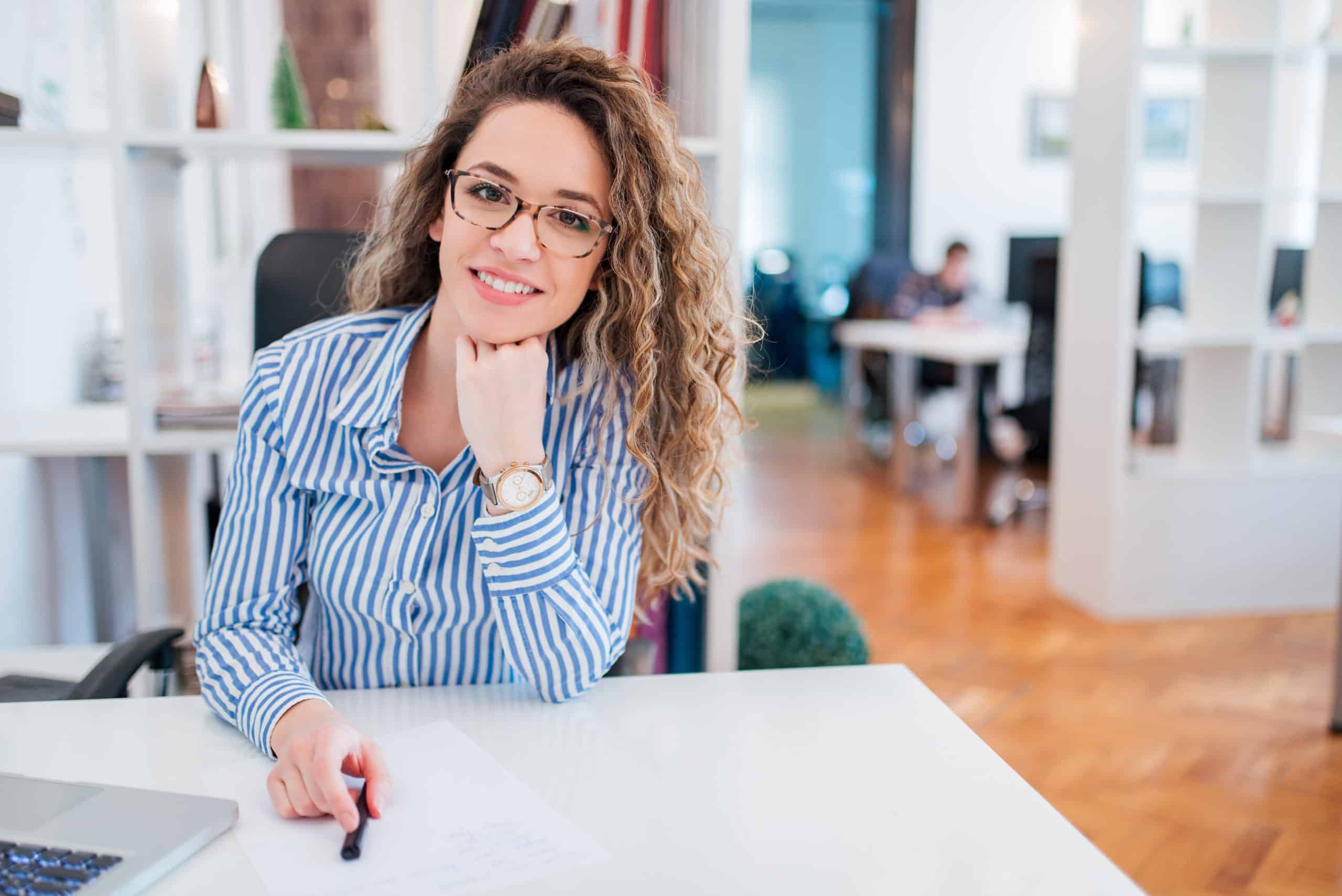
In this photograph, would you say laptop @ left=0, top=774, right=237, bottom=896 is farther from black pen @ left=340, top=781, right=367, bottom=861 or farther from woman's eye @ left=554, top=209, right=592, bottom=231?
woman's eye @ left=554, top=209, right=592, bottom=231

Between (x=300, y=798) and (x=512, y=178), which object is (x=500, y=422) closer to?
(x=512, y=178)

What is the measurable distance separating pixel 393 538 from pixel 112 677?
386 mm

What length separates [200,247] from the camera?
3.25m

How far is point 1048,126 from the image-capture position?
7.94 meters

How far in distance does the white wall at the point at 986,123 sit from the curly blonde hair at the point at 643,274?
701 centimetres

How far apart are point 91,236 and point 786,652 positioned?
192cm

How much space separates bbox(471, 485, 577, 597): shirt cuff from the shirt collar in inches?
5.8

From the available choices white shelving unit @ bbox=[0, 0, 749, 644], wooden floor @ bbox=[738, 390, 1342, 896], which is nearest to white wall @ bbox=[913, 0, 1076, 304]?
wooden floor @ bbox=[738, 390, 1342, 896]

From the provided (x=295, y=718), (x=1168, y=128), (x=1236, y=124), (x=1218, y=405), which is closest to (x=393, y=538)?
(x=295, y=718)

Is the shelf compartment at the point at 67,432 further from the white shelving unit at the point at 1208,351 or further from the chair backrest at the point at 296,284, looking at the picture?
the white shelving unit at the point at 1208,351

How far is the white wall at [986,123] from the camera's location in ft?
25.8

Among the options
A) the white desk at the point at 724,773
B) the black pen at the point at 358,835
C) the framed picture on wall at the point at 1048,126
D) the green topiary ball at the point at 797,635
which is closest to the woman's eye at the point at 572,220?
the white desk at the point at 724,773

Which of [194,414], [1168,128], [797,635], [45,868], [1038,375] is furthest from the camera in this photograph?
[1168,128]

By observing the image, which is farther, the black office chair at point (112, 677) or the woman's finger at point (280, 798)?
the black office chair at point (112, 677)
